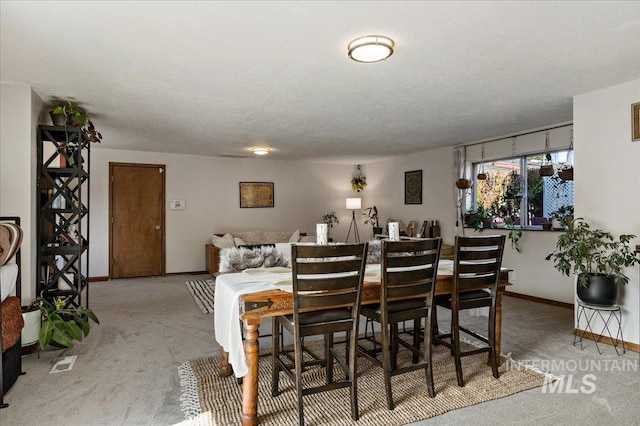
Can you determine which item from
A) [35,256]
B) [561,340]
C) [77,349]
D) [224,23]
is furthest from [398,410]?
[35,256]

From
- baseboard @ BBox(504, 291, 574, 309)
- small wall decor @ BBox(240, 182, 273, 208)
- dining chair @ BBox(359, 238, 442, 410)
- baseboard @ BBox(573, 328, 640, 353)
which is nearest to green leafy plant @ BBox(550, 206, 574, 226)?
baseboard @ BBox(504, 291, 574, 309)

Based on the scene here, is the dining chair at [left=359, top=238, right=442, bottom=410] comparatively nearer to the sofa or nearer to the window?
the window

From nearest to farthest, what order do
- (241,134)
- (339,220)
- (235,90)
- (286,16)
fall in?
(286,16) → (235,90) → (241,134) → (339,220)

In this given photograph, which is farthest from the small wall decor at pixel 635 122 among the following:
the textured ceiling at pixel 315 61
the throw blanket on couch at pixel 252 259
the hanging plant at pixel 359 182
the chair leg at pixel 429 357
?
the hanging plant at pixel 359 182

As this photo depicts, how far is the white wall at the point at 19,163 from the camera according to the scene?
11.0 ft

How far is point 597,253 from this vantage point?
3488 millimetres

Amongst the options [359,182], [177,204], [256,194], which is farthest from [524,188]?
[177,204]

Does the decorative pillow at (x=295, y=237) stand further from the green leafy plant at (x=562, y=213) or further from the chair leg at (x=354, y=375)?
the chair leg at (x=354, y=375)

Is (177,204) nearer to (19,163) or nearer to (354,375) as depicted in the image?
(19,163)

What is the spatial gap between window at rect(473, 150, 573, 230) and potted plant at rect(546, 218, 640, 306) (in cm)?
148

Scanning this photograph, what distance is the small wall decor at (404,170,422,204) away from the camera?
7.24 metres

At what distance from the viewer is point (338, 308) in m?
2.39

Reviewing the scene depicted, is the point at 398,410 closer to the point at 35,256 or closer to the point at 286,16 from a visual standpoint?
the point at 286,16

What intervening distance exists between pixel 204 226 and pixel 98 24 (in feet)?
18.5
